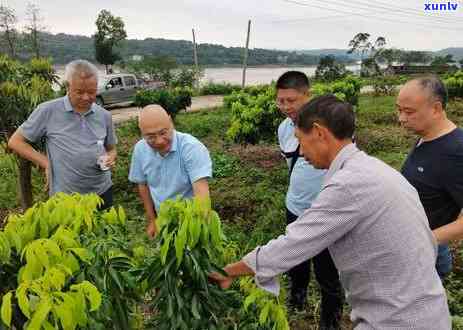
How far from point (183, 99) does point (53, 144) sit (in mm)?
11800

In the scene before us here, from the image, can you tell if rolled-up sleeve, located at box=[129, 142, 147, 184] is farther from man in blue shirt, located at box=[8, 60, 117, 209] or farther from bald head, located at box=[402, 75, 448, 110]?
bald head, located at box=[402, 75, 448, 110]

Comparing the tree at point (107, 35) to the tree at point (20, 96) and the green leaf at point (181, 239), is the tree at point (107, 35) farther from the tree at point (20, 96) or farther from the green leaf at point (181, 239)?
the green leaf at point (181, 239)

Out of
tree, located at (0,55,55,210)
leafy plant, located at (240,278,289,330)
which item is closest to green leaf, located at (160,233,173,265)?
leafy plant, located at (240,278,289,330)

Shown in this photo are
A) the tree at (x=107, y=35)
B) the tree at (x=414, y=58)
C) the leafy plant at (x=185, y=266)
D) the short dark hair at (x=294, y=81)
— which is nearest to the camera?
the leafy plant at (x=185, y=266)

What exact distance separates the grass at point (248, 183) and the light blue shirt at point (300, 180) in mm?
477

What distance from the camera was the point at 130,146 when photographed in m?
9.44

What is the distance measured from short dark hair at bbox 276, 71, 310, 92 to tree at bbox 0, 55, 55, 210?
247cm

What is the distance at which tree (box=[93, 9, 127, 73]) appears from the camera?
83.5ft

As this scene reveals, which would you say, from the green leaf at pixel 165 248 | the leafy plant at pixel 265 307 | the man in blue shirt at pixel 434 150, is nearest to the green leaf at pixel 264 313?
the leafy plant at pixel 265 307

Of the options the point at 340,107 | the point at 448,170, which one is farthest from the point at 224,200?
the point at 340,107

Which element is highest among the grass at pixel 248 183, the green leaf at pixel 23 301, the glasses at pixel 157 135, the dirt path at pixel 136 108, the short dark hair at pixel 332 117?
the short dark hair at pixel 332 117

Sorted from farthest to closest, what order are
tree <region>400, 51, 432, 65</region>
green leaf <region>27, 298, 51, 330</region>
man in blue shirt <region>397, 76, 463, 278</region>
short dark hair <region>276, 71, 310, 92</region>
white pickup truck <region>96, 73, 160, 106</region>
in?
tree <region>400, 51, 432, 65</region>, white pickup truck <region>96, 73, 160, 106</region>, short dark hair <region>276, 71, 310, 92</region>, man in blue shirt <region>397, 76, 463, 278</region>, green leaf <region>27, 298, 51, 330</region>

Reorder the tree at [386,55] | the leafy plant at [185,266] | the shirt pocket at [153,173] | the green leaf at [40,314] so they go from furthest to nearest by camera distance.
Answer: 1. the tree at [386,55]
2. the shirt pocket at [153,173]
3. the leafy plant at [185,266]
4. the green leaf at [40,314]

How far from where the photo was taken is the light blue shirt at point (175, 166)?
242 cm
